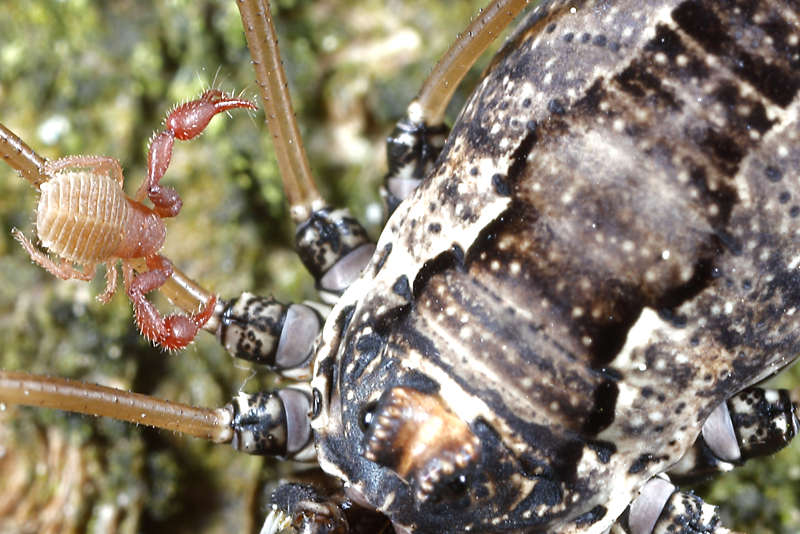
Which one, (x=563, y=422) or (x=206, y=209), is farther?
(x=206, y=209)

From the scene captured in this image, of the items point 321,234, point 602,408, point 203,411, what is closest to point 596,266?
point 602,408

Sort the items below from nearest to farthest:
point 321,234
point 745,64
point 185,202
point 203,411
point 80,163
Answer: point 745,64 → point 80,163 → point 203,411 → point 321,234 → point 185,202

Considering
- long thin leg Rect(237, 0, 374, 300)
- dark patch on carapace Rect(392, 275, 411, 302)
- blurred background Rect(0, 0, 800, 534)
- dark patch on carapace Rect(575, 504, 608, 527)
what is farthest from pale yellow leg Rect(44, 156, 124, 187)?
dark patch on carapace Rect(575, 504, 608, 527)

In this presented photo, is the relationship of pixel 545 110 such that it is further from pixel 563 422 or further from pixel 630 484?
pixel 630 484

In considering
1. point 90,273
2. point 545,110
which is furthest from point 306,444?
point 545,110

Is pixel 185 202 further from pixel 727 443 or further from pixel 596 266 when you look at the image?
pixel 727 443

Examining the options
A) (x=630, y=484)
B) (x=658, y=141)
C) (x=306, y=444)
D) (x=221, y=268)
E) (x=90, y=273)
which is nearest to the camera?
(x=658, y=141)

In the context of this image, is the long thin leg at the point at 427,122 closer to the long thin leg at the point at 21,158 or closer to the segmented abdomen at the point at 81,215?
the segmented abdomen at the point at 81,215
